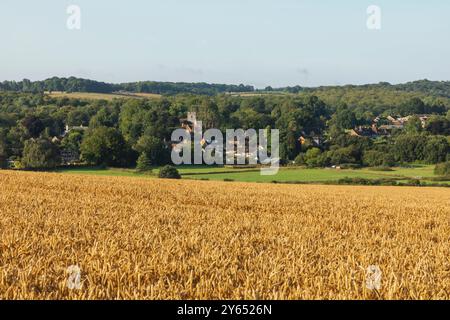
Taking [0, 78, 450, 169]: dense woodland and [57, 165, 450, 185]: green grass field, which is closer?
[57, 165, 450, 185]: green grass field

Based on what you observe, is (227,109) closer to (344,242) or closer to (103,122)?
(103,122)

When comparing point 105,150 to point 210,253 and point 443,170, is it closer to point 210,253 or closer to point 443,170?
point 443,170

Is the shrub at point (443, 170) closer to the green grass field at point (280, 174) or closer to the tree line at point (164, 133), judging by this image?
the green grass field at point (280, 174)

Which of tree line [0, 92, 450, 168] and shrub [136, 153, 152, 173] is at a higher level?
tree line [0, 92, 450, 168]

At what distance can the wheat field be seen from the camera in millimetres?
7422

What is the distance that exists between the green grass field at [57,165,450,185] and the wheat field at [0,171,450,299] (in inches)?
1506

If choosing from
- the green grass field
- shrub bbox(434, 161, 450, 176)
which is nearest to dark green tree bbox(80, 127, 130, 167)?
the green grass field

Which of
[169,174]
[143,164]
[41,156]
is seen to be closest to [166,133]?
[143,164]

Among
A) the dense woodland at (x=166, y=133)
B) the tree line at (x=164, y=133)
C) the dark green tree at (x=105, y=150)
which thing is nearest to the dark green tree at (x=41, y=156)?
the tree line at (x=164, y=133)

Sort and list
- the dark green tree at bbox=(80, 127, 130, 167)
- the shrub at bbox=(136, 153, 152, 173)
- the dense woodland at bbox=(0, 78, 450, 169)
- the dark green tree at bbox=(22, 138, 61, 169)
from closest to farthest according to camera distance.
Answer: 1. the dark green tree at bbox=(22, 138, 61, 169)
2. the shrub at bbox=(136, 153, 152, 173)
3. the dark green tree at bbox=(80, 127, 130, 167)
4. the dense woodland at bbox=(0, 78, 450, 169)

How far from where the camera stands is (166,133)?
9219cm

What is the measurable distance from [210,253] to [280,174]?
53716 mm

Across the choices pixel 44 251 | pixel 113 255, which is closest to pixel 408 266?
pixel 113 255

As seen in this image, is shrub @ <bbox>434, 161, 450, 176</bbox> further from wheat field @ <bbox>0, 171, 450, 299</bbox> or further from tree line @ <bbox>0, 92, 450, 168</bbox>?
wheat field @ <bbox>0, 171, 450, 299</bbox>
